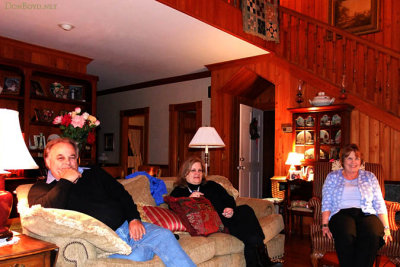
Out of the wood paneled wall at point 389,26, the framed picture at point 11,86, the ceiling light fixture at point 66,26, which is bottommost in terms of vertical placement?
the framed picture at point 11,86

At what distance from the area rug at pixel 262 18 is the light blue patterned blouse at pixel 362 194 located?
2483 mm

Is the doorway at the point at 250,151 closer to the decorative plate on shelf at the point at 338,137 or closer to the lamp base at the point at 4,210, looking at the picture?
the decorative plate on shelf at the point at 338,137

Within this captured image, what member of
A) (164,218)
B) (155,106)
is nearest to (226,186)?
(164,218)

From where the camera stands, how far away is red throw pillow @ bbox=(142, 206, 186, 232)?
2732mm

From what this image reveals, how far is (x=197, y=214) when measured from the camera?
2.84 m

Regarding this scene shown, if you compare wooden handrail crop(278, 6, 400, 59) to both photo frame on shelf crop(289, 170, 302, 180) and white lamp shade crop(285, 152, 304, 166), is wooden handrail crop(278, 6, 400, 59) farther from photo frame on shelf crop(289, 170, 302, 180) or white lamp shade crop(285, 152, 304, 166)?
photo frame on shelf crop(289, 170, 302, 180)

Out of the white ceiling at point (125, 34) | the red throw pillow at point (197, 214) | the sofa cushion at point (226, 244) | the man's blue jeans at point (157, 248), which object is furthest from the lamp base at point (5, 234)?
the white ceiling at point (125, 34)

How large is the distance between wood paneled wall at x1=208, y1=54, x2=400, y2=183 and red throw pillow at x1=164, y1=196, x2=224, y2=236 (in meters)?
2.92

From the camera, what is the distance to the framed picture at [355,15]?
6.06 metres

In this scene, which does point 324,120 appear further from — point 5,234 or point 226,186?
point 5,234

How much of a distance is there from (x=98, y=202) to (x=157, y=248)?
481 millimetres

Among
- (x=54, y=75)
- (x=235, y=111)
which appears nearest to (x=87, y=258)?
(x=54, y=75)

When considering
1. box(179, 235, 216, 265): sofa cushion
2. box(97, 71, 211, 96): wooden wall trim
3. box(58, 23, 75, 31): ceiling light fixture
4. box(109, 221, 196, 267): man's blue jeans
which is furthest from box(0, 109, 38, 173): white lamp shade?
box(97, 71, 211, 96): wooden wall trim

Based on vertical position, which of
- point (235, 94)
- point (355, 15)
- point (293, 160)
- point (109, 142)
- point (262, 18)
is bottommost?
point (293, 160)
